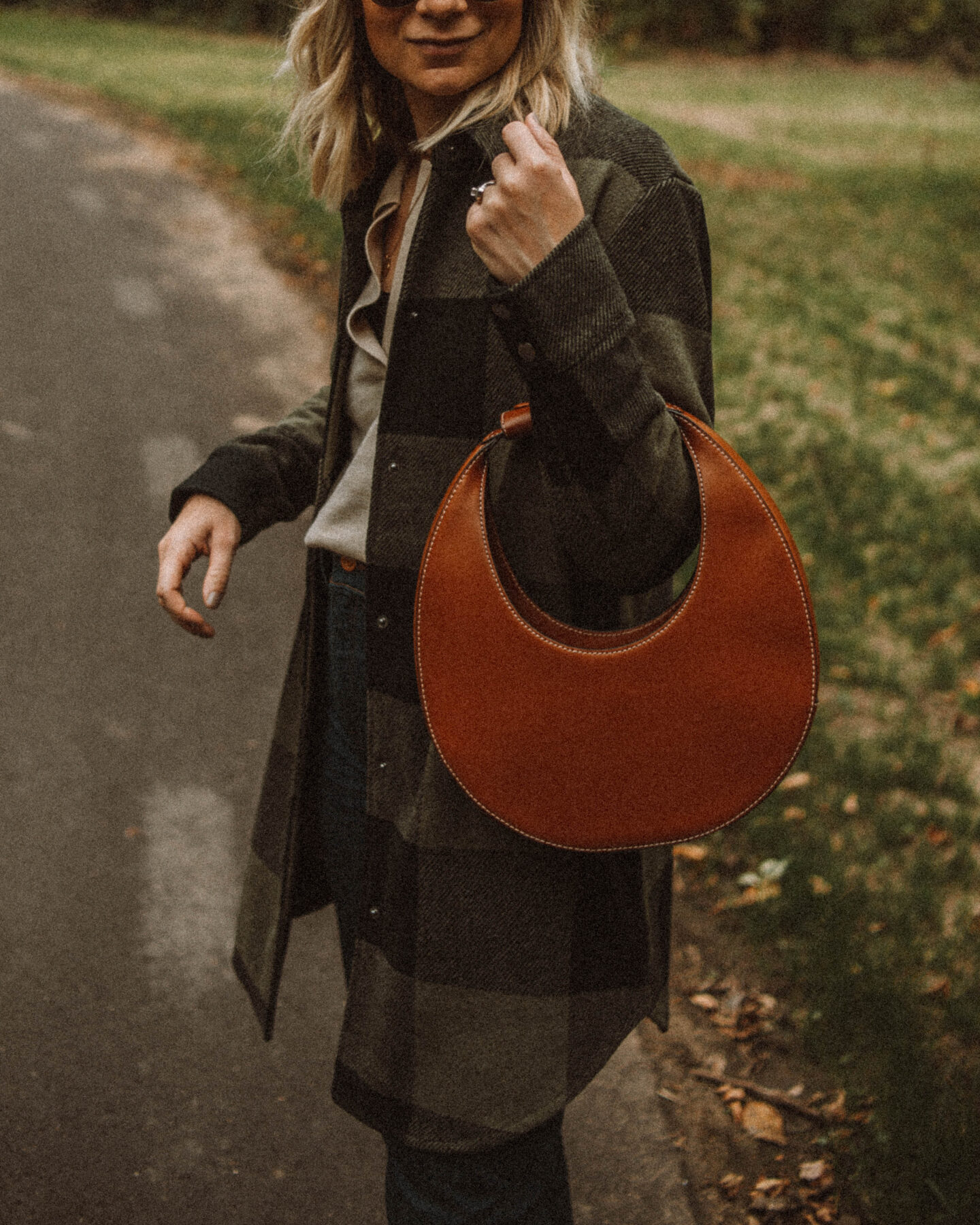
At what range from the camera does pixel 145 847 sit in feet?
10.9

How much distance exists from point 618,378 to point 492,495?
0.25m

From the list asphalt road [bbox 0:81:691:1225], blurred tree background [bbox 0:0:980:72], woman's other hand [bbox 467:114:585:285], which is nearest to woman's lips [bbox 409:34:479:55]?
woman's other hand [bbox 467:114:585:285]

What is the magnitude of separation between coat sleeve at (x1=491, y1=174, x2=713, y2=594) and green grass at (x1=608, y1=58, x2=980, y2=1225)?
70.2 inches

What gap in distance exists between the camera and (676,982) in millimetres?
3055

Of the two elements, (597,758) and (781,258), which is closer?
(597,758)

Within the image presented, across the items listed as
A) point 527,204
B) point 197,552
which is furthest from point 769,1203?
point 527,204

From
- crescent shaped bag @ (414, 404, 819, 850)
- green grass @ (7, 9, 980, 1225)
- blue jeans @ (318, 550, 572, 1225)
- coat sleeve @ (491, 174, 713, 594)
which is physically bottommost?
green grass @ (7, 9, 980, 1225)

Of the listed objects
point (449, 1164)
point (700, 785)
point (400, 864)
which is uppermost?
point (700, 785)

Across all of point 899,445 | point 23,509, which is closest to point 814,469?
point 899,445

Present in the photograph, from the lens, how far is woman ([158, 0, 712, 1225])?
1246 mm

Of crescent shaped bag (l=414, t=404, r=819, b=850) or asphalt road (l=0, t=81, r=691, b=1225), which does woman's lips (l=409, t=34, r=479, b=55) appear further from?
asphalt road (l=0, t=81, r=691, b=1225)

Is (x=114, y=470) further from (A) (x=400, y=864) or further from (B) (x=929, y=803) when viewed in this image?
(A) (x=400, y=864)

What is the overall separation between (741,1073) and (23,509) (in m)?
3.47

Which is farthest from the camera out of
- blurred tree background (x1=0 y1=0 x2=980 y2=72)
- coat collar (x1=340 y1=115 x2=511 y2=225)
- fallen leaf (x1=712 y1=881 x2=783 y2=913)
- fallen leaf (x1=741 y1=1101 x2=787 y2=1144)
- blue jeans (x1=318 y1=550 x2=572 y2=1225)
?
blurred tree background (x1=0 y1=0 x2=980 y2=72)
